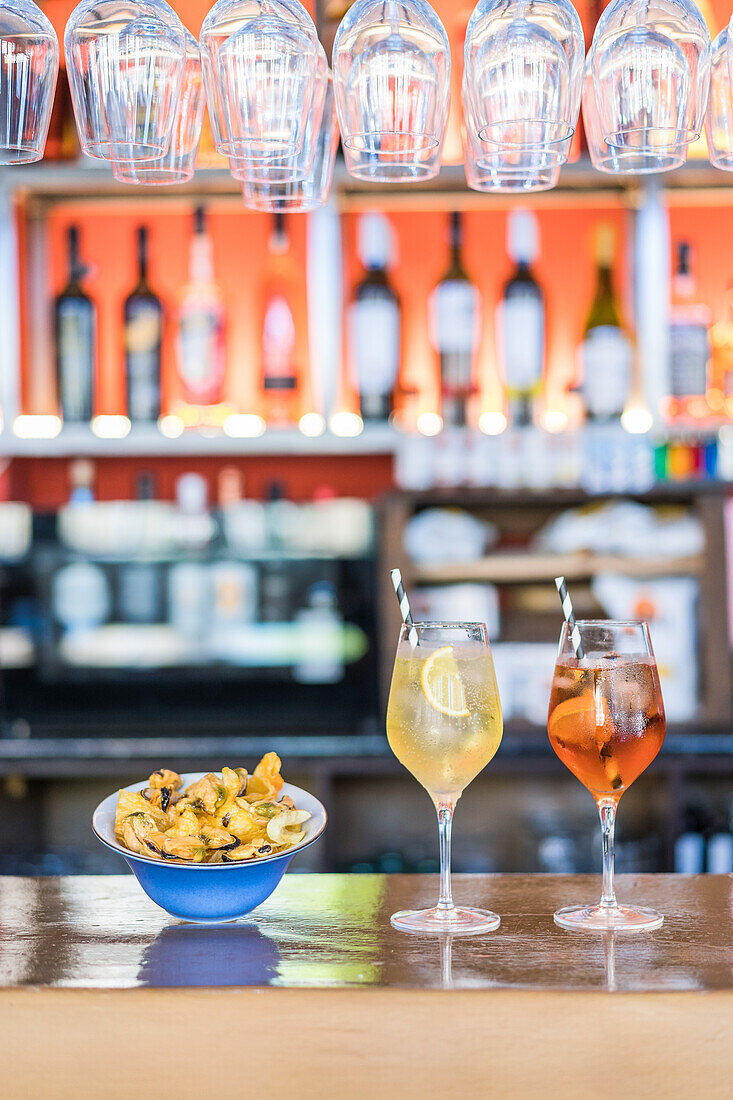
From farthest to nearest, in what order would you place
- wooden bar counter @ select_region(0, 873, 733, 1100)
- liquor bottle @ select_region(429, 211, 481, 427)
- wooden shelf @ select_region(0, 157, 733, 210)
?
1. liquor bottle @ select_region(429, 211, 481, 427)
2. wooden shelf @ select_region(0, 157, 733, 210)
3. wooden bar counter @ select_region(0, 873, 733, 1100)

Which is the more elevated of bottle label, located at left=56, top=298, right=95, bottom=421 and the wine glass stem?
bottle label, located at left=56, top=298, right=95, bottom=421

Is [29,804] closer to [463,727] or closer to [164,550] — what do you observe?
[164,550]

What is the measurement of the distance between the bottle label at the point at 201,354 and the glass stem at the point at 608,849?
1.85 metres

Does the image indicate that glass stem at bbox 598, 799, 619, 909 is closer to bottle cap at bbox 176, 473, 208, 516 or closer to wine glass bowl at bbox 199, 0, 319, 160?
wine glass bowl at bbox 199, 0, 319, 160

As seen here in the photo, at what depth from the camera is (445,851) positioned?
0.89 m

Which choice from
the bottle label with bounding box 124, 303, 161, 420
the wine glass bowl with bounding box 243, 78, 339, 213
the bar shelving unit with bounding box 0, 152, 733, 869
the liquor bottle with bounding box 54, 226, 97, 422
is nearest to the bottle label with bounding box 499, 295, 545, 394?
the bar shelving unit with bounding box 0, 152, 733, 869

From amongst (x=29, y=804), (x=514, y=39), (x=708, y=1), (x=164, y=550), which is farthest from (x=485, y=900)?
(x=708, y=1)

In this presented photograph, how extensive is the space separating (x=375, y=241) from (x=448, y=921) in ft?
6.48

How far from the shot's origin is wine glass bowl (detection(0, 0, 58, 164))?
3.13 feet

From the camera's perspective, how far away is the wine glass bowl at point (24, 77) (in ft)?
3.13

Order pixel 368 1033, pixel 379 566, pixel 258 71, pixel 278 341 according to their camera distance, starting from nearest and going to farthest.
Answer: pixel 368 1033 < pixel 258 71 < pixel 379 566 < pixel 278 341

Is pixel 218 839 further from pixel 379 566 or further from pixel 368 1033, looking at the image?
pixel 379 566

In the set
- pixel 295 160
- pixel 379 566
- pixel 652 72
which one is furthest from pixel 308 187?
pixel 379 566

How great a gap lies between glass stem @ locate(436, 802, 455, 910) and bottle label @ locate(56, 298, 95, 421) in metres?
1.85
